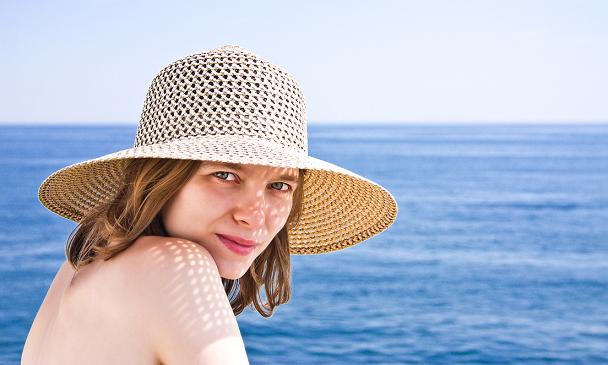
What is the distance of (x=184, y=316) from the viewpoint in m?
1.58

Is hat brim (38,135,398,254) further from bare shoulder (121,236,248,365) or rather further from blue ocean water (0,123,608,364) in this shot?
blue ocean water (0,123,608,364)

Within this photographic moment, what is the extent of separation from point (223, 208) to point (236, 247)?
0.36 feet

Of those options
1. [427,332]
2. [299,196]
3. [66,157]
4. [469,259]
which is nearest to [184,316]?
[299,196]

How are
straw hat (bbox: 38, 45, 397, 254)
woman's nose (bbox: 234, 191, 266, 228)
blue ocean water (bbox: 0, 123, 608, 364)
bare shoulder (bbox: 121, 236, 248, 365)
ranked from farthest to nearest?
blue ocean water (bbox: 0, 123, 608, 364) → woman's nose (bbox: 234, 191, 266, 228) → straw hat (bbox: 38, 45, 397, 254) → bare shoulder (bbox: 121, 236, 248, 365)

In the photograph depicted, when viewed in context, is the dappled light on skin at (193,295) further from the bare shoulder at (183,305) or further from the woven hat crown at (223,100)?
the woven hat crown at (223,100)

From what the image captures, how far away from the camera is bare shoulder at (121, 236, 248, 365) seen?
1546 mm

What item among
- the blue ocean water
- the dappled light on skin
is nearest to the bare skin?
the dappled light on skin

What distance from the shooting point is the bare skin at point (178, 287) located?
5.16 ft

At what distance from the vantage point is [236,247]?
71.1 inches

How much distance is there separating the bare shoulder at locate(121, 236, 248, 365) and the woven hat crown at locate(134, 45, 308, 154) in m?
0.24

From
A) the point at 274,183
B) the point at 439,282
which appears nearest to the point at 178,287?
the point at 274,183

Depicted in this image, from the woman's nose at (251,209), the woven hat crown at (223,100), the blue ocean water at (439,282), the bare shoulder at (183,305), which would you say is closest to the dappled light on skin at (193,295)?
the bare shoulder at (183,305)

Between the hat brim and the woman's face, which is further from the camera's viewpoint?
the hat brim

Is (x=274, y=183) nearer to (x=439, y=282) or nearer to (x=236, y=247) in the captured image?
(x=236, y=247)
